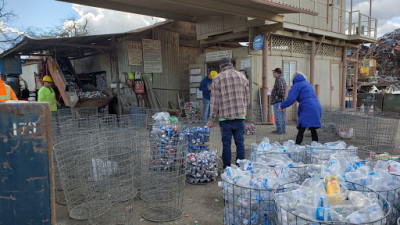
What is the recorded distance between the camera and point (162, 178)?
3652 millimetres

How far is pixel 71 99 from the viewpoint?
9633 mm

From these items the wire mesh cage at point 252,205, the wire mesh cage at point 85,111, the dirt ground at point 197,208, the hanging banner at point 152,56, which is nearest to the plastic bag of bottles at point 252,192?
the wire mesh cage at point 252,205

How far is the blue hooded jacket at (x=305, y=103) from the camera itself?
16.7 feet

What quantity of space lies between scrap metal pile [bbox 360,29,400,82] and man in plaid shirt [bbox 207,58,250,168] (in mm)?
27790

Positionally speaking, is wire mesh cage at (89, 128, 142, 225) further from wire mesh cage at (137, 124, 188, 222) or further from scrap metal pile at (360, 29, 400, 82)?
scrap metal pile at (360, 29, 400, 82)

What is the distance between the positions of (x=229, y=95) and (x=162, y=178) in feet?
5.29

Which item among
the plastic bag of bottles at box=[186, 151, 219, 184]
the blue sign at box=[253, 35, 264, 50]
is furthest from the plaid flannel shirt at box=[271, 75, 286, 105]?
the plastic bag of bottles at box=[186, 151, 219, 184]

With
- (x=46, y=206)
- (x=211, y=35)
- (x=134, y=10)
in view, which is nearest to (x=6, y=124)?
(x=46, y=206)

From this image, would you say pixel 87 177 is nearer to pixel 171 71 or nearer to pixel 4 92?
pixel 4 92

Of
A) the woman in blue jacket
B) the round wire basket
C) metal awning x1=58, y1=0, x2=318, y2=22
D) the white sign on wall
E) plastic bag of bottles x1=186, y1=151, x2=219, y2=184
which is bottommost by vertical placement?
plastic bag of bottles x1=186, y1=151, x2=219, y2=184

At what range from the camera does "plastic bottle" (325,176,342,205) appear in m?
1.88

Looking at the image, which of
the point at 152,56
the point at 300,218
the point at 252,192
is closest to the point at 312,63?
the point at 152,56

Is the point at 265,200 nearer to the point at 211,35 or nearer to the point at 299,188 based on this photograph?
the point at 299,188

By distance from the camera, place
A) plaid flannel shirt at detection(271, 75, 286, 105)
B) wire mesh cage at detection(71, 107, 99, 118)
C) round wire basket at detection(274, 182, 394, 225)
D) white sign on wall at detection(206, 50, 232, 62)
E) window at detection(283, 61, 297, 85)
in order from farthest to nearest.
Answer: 1. window at detection(283, 61, 297, 85)
2. white sign on wall at detection(206, 50, 232, 62)
3. wire mesh cage at detection(71, 107, 99, 118)
4. plaid flannel shirt at detection(271, 75, 286, 105)
5. round wire basket at detection(274, 182, 394, 225)
